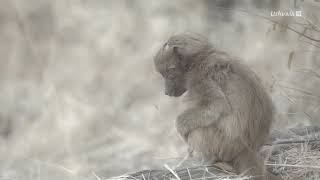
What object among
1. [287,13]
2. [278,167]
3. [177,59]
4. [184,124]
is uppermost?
[287,13]

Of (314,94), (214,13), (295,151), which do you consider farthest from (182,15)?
(295,151)

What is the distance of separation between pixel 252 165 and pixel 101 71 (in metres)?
3.59

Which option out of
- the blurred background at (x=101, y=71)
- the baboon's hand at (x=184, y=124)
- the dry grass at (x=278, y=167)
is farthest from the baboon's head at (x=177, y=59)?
the blurred background at (x=101, y=71)

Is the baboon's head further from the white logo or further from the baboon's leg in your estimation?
the white logo

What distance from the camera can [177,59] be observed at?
452cm

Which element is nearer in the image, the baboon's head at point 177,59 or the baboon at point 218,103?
the baboon at point 218,103

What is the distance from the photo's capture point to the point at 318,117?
5.59m

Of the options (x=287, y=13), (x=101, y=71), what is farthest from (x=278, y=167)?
(x=101, y=71)

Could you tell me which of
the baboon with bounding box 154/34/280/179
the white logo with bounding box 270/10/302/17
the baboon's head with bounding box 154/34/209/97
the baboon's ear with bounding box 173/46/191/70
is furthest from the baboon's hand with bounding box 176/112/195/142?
the white logo with bounding box 270/10/302/17

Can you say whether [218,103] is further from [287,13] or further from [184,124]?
[287,13]

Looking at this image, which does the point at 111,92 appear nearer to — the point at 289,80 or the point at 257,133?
the point at 289,80

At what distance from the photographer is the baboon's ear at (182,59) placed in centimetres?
451

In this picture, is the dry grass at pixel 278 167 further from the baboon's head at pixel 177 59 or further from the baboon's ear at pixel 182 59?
the baboon's ear at pixel 182 59

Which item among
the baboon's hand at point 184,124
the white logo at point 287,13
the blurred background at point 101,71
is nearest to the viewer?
the baboon's hand at point 184,124
